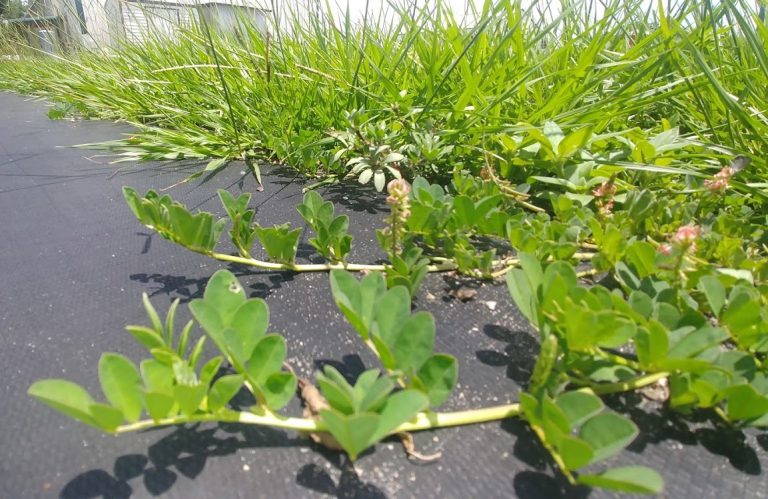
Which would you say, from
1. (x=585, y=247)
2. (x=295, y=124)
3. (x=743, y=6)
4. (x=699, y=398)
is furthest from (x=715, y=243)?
(x=295, y=124)

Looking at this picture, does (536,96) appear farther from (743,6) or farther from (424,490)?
(424,490)

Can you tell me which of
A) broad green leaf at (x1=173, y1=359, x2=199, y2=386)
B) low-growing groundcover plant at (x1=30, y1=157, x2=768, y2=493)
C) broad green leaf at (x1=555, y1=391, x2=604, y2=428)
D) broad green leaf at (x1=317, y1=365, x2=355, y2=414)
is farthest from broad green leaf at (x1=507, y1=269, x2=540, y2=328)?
broad green leaf at (x1=173, y1=359, x2=199, y2=386)

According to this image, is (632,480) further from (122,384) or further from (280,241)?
(280,241)

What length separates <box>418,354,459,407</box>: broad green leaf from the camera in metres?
0.42

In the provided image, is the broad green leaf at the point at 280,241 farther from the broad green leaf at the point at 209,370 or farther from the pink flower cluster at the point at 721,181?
the pink flower cluster at the point at 721,181

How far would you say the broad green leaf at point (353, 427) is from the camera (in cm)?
33

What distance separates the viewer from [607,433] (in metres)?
0.38

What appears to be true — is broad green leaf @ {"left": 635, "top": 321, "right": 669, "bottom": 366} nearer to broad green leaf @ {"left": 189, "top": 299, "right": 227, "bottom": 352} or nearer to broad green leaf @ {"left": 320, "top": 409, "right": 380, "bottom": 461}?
broad green leaf @ {"left": 320, "top": 409, "right": 380, "bottom": 461}

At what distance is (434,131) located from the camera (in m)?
1.10

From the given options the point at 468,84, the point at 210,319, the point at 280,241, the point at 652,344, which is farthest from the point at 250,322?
the point at 468,84

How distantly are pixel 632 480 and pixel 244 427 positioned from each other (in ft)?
1.00

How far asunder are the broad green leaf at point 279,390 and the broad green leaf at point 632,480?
0.24 m

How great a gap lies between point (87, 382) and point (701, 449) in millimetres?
580

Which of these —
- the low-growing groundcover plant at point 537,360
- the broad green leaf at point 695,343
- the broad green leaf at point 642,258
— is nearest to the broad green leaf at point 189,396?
the low-growing groundcover plant at point 537,360
